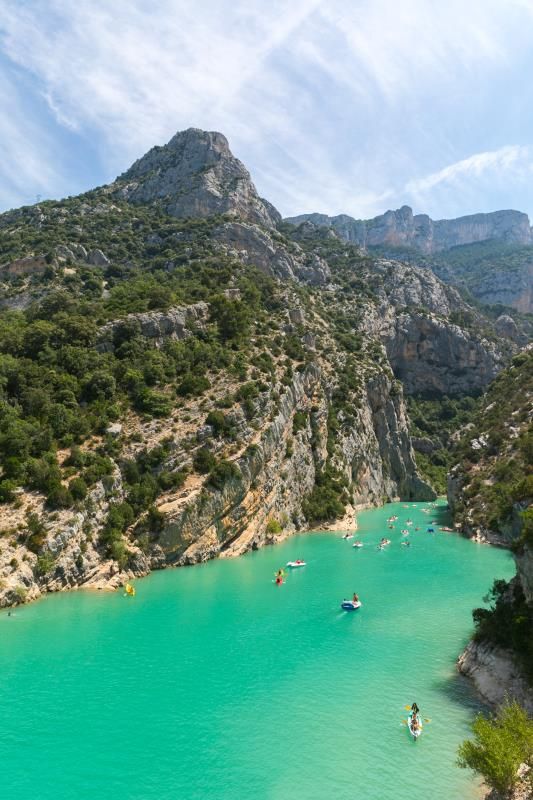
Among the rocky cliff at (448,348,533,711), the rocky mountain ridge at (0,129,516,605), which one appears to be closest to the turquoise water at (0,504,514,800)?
the rocky cliff at (448,348,533,711)

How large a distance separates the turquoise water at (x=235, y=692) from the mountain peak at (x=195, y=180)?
9192 cm

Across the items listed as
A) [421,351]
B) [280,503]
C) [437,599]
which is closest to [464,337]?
[421,351]

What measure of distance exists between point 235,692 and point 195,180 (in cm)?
11297

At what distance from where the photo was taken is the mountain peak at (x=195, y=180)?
4368 inches

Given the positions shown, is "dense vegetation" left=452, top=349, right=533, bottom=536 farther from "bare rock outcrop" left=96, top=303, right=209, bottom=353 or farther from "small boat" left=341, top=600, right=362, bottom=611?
"bare rock outcrop" left=96, top=303, right=209, bottom=353

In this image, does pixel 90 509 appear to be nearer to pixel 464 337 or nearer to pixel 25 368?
pixel 25 368

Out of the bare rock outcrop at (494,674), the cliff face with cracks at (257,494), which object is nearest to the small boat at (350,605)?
the bare rock outcrop at (494,674)

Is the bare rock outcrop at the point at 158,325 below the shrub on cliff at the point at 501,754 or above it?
above

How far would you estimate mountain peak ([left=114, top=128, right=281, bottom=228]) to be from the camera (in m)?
111

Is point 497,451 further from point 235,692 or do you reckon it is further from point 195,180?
point 195,180

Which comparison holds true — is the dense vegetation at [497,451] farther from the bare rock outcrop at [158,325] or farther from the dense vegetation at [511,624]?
the bare rock outcrop at [158,325]

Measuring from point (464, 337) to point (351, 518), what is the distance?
2574 inches

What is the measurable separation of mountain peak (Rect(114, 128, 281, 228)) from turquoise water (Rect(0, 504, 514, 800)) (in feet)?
302

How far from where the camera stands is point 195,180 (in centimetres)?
11488
